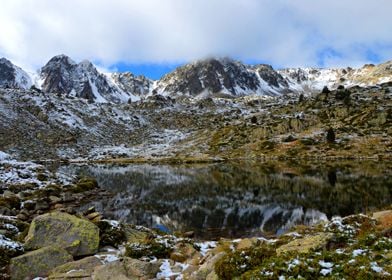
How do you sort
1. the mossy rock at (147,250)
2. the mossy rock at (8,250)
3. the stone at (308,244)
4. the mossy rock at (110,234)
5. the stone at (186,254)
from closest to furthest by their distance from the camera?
the stone at (308,244), the mossy rock at (8,250), the stone at (186,254), the mossy rock at (147,250), the mossy rock at (110,234)

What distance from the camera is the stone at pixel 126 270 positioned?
14680mm

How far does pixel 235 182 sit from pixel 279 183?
25.7 ft

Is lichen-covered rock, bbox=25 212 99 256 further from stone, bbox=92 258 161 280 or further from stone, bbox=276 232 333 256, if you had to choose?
stone, bbox=276 232 333 256

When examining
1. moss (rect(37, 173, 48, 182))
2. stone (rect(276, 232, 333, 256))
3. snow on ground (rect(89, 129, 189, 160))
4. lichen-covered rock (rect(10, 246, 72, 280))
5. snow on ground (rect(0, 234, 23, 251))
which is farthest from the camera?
snow on ground (rect(89, 129, 189, 160))

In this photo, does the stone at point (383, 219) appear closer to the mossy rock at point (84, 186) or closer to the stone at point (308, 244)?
the stone at point (308, 244)

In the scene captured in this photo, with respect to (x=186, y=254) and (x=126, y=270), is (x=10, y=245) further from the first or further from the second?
(x=186, y=254)

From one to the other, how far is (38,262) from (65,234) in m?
2.55

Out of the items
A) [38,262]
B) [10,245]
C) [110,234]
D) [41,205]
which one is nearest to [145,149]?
[41,205]

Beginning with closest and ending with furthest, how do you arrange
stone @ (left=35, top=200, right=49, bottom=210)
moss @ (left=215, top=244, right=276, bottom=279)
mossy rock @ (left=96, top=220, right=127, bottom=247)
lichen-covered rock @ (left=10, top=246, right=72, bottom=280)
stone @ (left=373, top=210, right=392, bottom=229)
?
moss @ (left=215, top=244, right=276, bottom=279) < lichen-covered rock @ (left=10, top=246, right=72, bottom=280) < stone @ (left=373, top=210, right=392, bottom=229) < mossy rock @ (left=96, top=220, right=127, bottom=247) < stone @ (left=35, top=200, right=49, bottom=210)

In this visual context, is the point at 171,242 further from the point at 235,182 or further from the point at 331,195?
the point at 235,182

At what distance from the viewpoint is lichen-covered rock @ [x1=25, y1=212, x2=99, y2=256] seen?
736 inches

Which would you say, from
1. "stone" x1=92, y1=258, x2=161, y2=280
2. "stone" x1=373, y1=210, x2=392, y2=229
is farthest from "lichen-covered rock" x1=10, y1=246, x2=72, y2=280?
"stone" x1=373, y1=210, x2=392, y2=229

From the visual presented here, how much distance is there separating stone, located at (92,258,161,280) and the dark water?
49.3 ft

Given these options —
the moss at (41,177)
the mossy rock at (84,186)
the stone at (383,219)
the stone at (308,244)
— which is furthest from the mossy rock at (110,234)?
the moss at (41,177)
